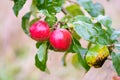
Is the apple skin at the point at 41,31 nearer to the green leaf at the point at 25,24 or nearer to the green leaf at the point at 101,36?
the green leaf at the point at 101,36

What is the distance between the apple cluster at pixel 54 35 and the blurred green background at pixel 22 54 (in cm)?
205

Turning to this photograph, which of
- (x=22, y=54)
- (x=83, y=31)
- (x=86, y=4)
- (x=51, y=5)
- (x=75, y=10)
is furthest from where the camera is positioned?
(x=22, y=54)

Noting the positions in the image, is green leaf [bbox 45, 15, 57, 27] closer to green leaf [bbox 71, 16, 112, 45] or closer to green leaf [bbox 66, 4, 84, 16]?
green leaf [bbox 71, 16, 112, 45]

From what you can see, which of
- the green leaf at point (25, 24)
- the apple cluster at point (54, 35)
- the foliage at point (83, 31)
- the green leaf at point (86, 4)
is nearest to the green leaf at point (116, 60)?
the foliage at point (83, 31)

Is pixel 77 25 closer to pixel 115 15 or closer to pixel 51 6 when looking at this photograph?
pixel 51 6

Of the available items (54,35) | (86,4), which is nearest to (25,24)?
(86,4)

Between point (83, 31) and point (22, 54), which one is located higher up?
point (83, 31)

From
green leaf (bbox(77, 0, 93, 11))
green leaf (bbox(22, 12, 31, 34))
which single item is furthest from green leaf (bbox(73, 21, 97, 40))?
green leaf (bbox(22, 12, 31, 34))

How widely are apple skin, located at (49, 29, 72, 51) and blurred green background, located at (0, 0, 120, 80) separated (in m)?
2.06

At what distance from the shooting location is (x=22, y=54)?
3.63 m

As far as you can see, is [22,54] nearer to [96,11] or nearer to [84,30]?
[96,11]

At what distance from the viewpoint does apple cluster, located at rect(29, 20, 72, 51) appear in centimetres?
98

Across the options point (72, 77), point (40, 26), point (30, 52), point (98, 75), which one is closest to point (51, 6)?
point (40, 26)

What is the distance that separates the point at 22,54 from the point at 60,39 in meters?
2.68
